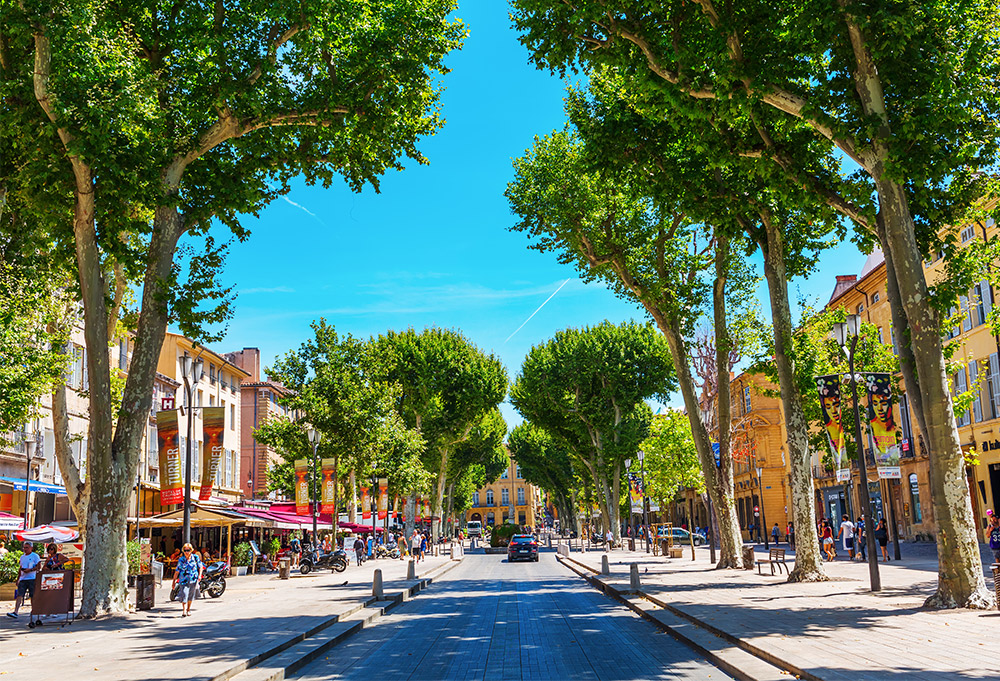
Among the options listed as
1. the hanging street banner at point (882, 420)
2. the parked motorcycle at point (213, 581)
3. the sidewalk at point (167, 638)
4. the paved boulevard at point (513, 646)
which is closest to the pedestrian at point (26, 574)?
the sidewalk at point (167, 638)

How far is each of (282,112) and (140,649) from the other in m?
11.3

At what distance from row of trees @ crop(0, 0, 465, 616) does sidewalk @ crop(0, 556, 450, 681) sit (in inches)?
77.2

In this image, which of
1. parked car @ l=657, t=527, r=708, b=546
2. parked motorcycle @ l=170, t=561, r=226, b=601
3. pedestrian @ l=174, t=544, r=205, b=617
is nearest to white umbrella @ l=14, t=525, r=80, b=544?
parked motorcycle @ l=170, t=561, r=226, b=601

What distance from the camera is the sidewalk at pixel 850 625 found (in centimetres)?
875

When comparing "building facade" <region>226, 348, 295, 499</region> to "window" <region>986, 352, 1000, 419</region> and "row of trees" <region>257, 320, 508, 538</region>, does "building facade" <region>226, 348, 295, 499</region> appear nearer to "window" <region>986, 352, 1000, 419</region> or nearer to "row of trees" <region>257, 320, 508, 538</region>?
"row of trees" <region>257, 320, 508, 538</region>

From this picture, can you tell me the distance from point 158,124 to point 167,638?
9182 millimetres

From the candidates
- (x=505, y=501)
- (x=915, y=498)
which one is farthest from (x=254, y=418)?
(x=505, y=501)

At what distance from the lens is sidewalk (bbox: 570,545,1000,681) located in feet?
28.7

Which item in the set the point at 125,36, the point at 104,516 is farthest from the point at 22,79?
the point at 104,516

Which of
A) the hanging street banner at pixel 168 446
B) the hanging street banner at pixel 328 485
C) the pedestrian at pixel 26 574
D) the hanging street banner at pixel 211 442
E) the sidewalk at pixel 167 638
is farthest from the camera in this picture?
the hanging street banner at pixel 328 485

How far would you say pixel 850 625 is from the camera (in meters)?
12.5

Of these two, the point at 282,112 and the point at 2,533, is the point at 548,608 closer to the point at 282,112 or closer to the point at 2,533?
the point at 282,112

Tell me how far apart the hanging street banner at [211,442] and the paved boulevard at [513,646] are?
234 inches

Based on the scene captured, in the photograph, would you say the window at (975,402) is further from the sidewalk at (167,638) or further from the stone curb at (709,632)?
the sidewalk at (167,638)
